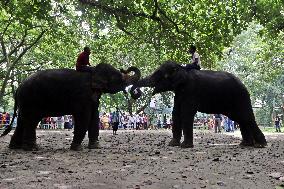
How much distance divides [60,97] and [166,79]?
3.37m

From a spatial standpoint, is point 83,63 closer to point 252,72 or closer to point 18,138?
point 18,138

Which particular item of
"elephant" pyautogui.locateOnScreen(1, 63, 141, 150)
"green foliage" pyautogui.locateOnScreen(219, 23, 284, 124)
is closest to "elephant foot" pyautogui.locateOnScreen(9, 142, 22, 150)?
"elephant" pyautogui.locateOnScreen(1, 63, 141, 150)

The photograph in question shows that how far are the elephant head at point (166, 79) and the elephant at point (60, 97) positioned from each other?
53.2 inches

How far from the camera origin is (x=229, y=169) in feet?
25.4

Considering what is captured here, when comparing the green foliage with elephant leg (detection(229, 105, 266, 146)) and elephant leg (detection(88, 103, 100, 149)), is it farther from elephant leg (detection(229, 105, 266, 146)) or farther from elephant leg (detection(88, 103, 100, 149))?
elephant leg (detection(88, 103, 100, 149))

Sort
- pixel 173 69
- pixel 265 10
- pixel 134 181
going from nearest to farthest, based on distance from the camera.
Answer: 1. pixel 134 181
2. pixel 173 69
3. pixel 265 10

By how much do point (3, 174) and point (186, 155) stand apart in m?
4.61

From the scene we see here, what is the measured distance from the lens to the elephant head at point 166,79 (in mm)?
12305

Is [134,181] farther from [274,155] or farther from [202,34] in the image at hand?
[202,34]

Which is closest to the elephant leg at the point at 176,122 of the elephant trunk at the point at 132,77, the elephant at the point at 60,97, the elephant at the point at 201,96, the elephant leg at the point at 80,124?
the elephant at the point at 201,96

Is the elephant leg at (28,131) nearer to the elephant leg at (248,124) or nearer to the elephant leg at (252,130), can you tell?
the elephant leg at (248,124)

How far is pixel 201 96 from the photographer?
481 inches

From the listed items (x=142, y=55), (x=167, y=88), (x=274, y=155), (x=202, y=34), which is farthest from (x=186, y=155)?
(x=142, y=55)

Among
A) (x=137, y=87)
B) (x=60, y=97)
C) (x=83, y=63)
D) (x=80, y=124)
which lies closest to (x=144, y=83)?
(x=137, y=87)
